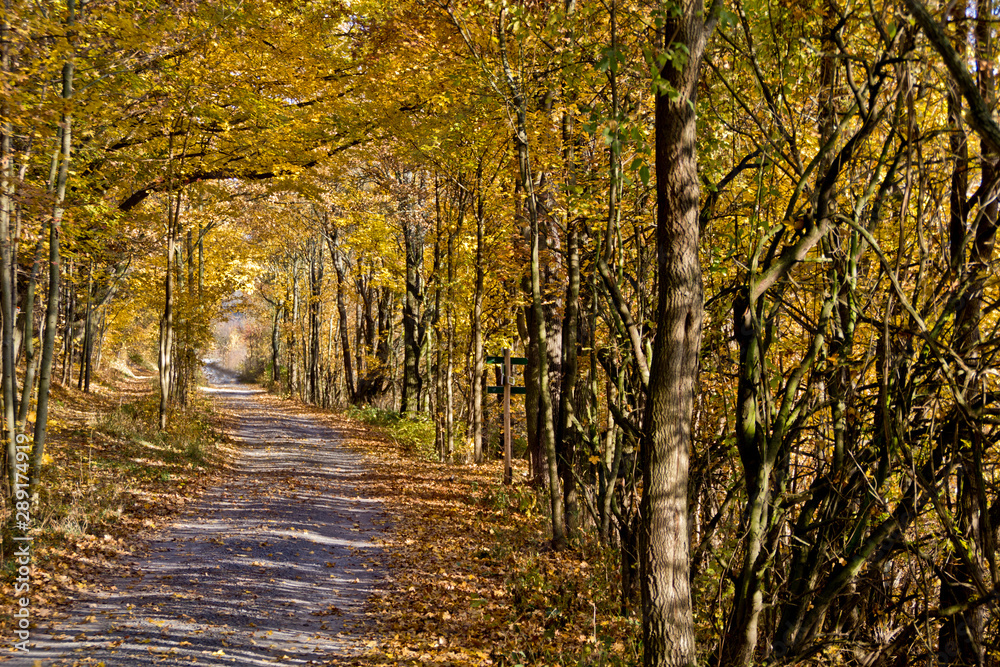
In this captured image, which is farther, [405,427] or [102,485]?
[405,427]

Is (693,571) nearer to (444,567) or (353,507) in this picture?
(444,567)

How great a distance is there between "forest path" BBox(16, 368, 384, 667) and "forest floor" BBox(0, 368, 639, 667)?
0.07 ft

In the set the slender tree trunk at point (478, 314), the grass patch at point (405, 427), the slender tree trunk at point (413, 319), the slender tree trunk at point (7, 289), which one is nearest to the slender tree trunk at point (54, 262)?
the slender tree trunk at point (7, 289)

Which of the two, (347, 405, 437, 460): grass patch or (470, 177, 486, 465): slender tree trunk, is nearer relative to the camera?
(470, 177, 486, 465): slender tree trunk

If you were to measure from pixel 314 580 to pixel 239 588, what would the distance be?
0.79 meters

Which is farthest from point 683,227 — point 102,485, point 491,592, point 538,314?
point 102,485

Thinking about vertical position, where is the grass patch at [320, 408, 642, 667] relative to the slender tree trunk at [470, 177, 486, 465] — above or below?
below

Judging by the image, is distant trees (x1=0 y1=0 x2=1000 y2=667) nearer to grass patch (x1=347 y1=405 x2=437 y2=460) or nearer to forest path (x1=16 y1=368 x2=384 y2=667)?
grass patch (x1=347 y1=405 x2=437 y2=460)

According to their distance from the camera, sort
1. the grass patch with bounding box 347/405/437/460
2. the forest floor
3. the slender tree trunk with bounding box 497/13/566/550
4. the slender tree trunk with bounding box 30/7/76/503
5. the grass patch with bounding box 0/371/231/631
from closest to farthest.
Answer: the forest floor → the grass patch with bounding box 0/371/231/631 → the slender tree trunk with bounding box 30/7/76/503 → the slender tree trunk with bounding box 497/13/566/550 → the grass patch with bounding box 347/405/437/460

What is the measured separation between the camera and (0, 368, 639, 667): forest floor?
5387mm

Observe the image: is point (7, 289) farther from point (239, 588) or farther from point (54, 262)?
point (239, 588)

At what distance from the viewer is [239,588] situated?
22.1 ft

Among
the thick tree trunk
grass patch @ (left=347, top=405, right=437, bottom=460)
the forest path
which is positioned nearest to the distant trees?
the thick tree trunk

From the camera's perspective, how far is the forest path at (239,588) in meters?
5.20
